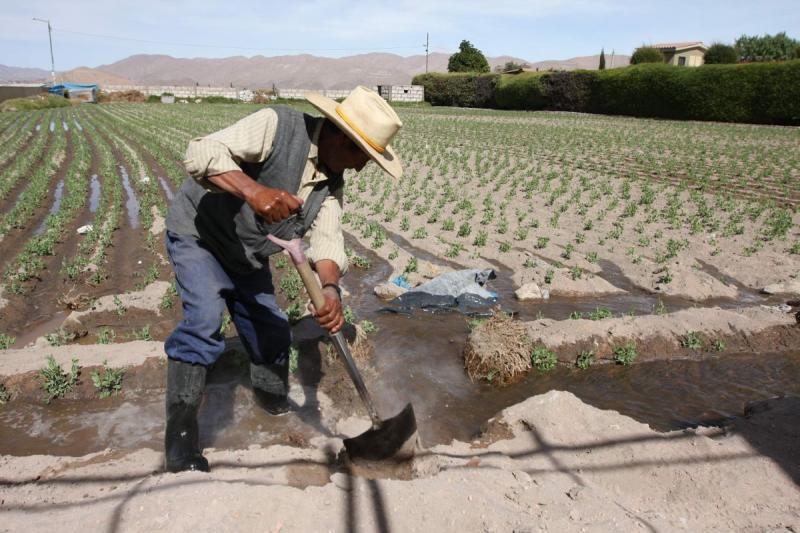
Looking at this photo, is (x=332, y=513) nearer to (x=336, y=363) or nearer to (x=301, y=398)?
(x=301, y=398)

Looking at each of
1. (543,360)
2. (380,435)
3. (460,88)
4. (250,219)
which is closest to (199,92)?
(460,88)

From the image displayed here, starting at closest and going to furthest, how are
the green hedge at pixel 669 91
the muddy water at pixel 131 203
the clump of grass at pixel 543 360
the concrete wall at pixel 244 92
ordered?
1. the clump of grass at pixel 543 360
2. the muddy water at pixel 131 203
3. the green hedge at pixel 669 91
4. the concrete wall at pixel 244 92

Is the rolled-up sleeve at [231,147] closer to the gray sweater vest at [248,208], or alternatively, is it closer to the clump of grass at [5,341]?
the gray sweater vest at [248,208]

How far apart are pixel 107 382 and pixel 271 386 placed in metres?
1.23

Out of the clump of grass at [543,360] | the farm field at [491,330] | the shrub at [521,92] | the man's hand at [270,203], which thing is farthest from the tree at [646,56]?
the man's hand at [270,203]

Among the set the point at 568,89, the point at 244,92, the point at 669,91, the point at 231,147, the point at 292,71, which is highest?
the point at 292,71

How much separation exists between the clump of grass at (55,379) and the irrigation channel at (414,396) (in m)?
0.09

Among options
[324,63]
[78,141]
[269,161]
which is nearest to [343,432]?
[269,161]

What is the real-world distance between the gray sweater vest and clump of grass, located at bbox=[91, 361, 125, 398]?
1667 mm

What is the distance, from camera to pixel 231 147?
223cm

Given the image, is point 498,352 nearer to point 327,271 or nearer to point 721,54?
point 327,271

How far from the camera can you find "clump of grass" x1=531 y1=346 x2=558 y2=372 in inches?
165

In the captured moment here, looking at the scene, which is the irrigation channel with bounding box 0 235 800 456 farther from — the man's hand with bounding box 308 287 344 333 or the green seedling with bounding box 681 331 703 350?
the man's hand with bounding box 308 287 344 333

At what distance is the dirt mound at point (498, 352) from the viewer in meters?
4.00
